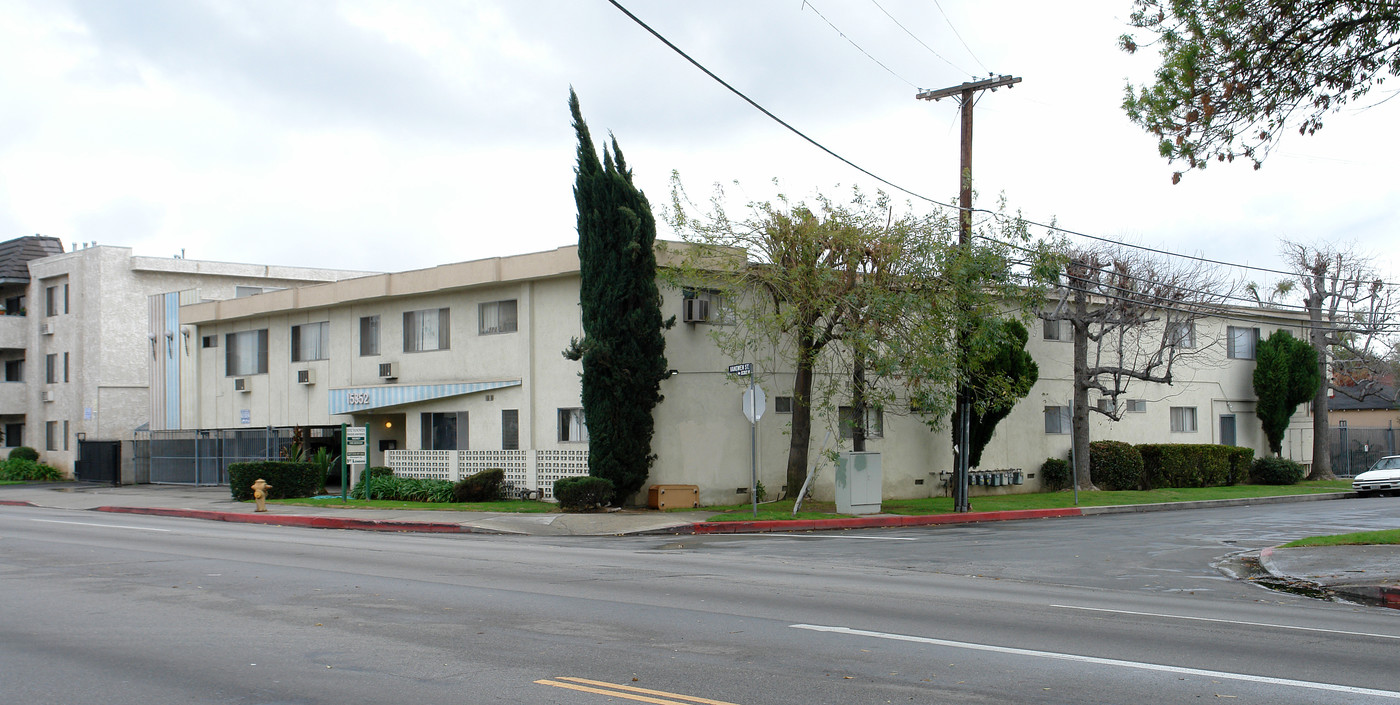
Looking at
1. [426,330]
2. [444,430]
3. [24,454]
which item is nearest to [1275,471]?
[444,430]

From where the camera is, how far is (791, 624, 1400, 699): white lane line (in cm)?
720

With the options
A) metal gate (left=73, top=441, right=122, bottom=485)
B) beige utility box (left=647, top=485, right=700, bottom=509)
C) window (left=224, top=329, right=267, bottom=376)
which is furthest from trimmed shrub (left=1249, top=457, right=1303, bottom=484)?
metal gate (left=73, top=441, right=122, bottom=485)

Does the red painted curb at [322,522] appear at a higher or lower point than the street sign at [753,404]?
lower

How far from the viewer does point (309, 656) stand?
7785 millimetres

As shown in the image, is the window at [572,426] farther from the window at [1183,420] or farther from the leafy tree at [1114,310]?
the window at [1183,420]

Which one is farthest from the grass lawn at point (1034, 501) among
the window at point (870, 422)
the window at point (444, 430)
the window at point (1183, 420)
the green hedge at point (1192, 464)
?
the window at point (444, 430)

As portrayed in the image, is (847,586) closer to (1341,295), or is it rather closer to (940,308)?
(940,308)

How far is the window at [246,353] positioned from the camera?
34.2 meters

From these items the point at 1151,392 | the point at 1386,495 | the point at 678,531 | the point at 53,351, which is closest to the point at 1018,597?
the point at 678,531

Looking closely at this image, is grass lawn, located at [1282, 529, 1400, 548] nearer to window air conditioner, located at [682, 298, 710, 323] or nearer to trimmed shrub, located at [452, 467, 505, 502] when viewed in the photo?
window air conditioner, located at [682, 298, 710, 323]

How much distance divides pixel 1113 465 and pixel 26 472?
130 ft

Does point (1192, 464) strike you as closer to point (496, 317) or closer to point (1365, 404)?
point (496, 317)

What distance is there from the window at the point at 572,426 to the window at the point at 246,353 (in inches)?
513

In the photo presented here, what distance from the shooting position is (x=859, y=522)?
74.3 ft
